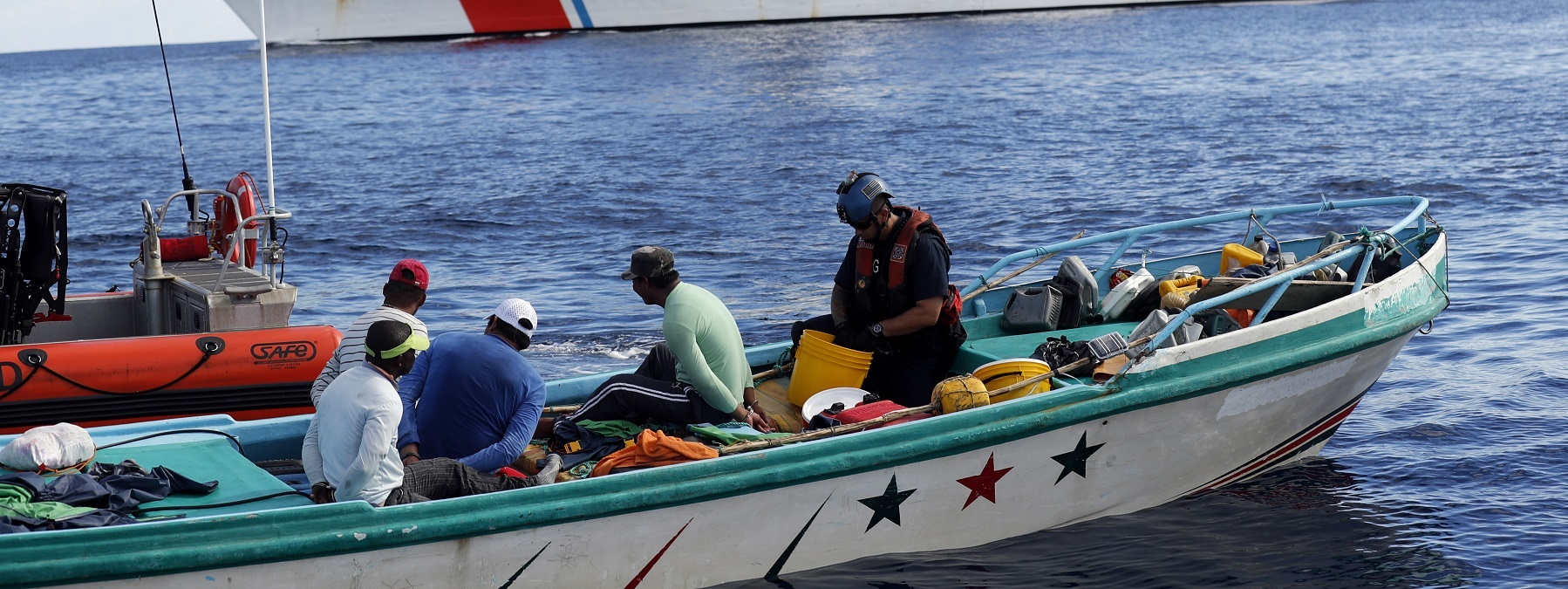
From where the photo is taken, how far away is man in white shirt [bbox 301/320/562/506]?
5.26 meters

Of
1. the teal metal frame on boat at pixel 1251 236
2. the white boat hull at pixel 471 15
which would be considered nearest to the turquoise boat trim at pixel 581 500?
the teal metal frame on boat at pixel 1251 236

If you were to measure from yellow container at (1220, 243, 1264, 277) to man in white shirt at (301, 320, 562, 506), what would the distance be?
518cm

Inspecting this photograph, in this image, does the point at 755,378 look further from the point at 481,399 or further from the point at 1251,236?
the point at 1251,236

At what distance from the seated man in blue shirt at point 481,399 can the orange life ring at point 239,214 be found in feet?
14.5

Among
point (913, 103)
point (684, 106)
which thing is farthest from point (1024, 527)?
point (684, 106)

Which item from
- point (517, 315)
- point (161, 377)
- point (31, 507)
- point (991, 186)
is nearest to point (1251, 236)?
point (517, 315)

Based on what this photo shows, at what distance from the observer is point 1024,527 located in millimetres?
6938

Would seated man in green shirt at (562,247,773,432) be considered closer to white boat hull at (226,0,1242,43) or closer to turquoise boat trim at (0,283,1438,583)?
turquoise boat trim at (0,283,1438,583)

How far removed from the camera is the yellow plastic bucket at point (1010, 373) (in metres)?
6.80

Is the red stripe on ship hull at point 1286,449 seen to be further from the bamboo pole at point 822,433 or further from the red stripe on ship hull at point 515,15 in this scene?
the red stripe on ship hull at point 515,15

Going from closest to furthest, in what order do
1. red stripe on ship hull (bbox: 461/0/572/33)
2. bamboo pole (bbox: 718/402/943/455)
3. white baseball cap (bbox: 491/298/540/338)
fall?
white baseball cap (bbox: 491/298/540/338) < bamboo pole (bbox: 718/402/943/455) < red stripe on ship hull (bbox: 461/0/572/33)

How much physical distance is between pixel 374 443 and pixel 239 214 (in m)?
5.12

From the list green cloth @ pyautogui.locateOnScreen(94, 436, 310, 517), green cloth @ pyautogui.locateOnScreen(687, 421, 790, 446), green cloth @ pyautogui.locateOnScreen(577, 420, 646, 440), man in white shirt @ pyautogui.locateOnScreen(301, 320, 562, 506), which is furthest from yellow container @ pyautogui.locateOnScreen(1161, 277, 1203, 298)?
green cloth @ pyautogui.locateOnScreen(94, 436, 310, 517)

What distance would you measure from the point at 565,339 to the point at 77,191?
1754 centimetres
